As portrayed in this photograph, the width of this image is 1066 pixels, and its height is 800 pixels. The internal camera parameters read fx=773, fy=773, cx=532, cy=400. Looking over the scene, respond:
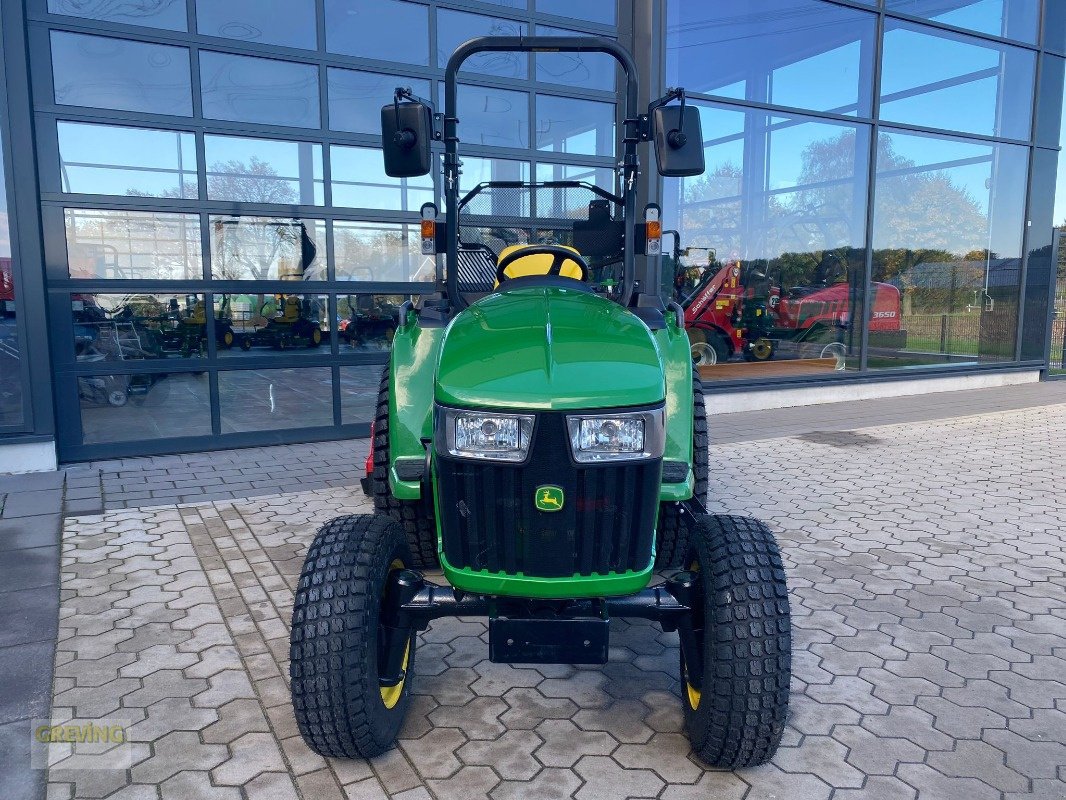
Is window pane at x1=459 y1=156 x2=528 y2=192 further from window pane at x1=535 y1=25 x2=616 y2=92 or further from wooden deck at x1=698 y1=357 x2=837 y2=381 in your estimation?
wooden deck at x1=698 y1=357 x2=837 y2=381

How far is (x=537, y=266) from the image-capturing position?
11.2 feet

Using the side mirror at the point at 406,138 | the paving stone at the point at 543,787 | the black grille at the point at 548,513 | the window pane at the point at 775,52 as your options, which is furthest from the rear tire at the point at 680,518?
the window pane at the point at 775,52

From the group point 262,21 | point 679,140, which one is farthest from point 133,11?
point 679,140

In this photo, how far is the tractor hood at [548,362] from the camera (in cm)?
204

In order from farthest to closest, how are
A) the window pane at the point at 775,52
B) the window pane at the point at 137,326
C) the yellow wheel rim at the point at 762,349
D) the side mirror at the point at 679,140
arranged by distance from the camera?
the yellow wheel rim at the point at 762,349 < the window pane at the point at 775,52 < the window pane at the point at 137,326 < the side mirror at the point at 679,140

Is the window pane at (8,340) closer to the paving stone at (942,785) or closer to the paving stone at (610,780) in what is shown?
the paving stone at (610,780)

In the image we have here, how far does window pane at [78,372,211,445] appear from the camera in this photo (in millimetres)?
5883

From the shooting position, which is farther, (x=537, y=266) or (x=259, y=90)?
(x=259, y=90)

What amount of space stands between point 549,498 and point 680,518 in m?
1.23

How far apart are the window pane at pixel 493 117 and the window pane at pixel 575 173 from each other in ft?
1.02

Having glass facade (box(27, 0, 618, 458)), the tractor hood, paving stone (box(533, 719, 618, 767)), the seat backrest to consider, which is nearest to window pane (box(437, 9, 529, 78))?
glass facade (box(27, 0, 618, 458))

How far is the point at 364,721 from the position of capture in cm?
217

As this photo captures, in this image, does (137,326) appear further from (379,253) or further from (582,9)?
(582,9)

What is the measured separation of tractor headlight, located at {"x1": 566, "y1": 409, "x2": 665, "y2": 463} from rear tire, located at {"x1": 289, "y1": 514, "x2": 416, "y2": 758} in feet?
2.36
